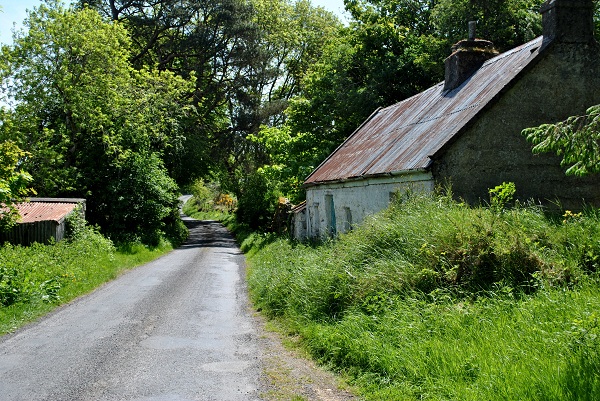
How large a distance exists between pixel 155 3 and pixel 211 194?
34339 mm

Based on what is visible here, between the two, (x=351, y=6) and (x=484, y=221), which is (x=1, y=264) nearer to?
(x=484, y=221)

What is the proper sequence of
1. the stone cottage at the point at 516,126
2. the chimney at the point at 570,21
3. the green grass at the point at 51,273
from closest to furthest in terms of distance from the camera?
the green grass at the point at 51,273 → the stone cottage at the point at 516,126 → the chimney at the point at 570,21

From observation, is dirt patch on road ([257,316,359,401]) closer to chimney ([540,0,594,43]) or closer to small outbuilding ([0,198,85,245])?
chimney ([540,0,594,43])

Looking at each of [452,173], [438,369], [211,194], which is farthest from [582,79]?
[211,194]

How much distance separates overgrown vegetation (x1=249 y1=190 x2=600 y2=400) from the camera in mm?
5293

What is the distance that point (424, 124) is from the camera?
50.6 feet

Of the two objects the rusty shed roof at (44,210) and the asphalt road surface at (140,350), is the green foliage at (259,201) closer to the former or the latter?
Answer: the rusty shed roof at (44,210)

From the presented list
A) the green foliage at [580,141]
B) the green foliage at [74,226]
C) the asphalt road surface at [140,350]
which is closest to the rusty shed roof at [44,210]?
the green foliage at [74,226]

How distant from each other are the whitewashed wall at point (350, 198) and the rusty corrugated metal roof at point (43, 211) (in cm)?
921

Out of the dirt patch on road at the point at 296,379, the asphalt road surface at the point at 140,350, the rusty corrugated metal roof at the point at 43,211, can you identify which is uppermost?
the rusty corrugated metal roof at the point at 43,211

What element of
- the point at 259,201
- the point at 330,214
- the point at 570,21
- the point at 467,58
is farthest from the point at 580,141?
the point at 259,201

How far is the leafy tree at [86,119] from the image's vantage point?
2384 cm

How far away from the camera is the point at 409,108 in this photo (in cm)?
1920

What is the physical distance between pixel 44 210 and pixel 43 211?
6.4 inches
